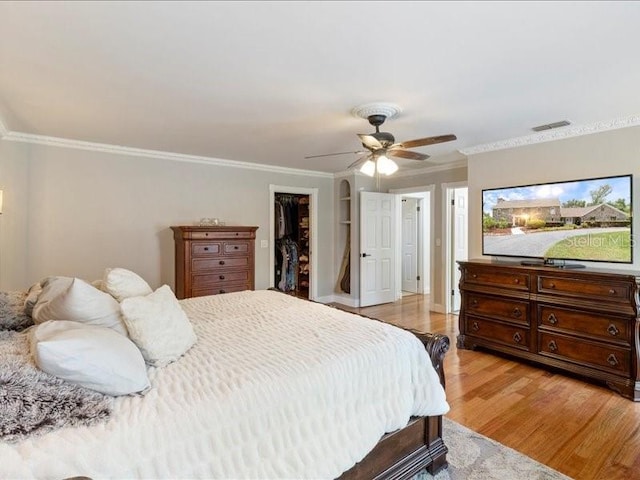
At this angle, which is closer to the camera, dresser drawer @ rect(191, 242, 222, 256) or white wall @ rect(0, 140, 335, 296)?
white wall @ rect(0, 140, 335, 296)

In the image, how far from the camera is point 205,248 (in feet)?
14.1

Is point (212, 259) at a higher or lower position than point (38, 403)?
higher

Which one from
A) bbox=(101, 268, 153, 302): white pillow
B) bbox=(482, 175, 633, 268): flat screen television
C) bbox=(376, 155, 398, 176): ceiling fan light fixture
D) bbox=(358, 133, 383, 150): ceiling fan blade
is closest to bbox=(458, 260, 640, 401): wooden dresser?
bbox=(482, 175, 633, 268): flat screen television

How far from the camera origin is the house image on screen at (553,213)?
10.4ft

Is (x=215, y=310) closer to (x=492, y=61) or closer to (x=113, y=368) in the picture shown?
(x=113, y=368)

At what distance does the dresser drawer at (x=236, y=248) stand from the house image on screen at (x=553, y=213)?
3.11 metres

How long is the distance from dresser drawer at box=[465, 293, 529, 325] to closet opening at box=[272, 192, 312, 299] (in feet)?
9.59

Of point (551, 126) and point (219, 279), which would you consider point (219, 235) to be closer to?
point (219, 279)

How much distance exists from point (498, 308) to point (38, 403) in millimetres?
3797

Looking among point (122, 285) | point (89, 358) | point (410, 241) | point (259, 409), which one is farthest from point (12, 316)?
point (410, 241)

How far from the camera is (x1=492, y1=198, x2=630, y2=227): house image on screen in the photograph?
125 inches

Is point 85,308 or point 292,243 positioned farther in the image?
point 292,243

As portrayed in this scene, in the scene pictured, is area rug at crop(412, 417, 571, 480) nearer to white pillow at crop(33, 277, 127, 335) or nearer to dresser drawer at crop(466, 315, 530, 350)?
dresser drawer at crop(466, 315, 530, 350)

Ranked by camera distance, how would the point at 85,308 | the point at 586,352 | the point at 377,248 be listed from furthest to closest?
the point at 377,248 → the point at 586,352 → the point at 85,308
